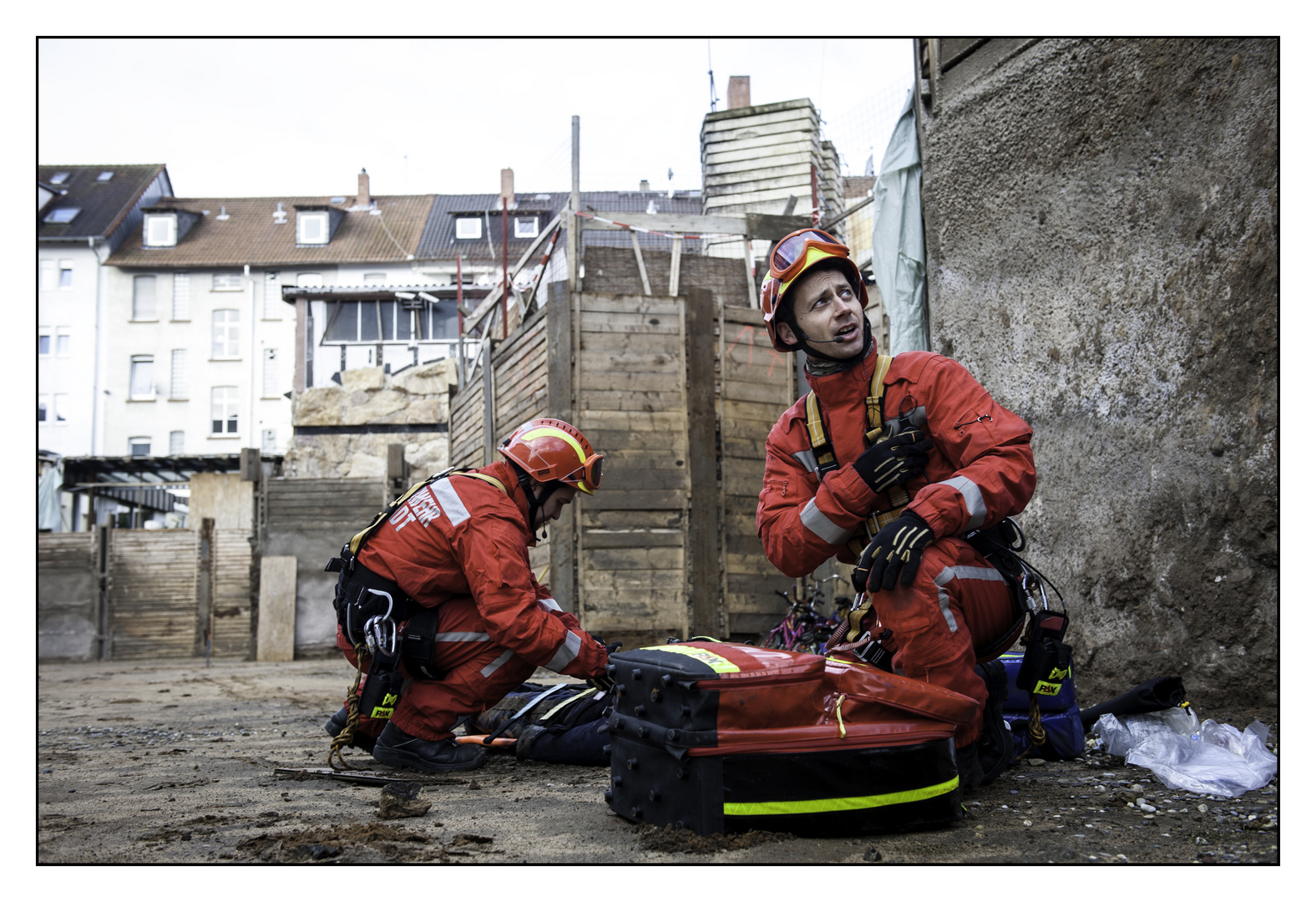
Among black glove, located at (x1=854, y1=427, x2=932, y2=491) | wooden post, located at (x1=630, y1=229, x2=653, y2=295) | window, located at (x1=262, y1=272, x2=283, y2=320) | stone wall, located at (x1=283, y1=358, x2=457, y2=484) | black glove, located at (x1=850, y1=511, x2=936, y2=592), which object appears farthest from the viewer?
window, located at (x1=262, y1=272, x2=283, y2=320)

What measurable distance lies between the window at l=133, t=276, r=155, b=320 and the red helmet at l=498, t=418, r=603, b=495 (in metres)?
37.3

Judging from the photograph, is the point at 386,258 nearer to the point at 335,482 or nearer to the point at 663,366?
the point at 335,482

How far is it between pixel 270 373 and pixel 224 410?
90.9 inches

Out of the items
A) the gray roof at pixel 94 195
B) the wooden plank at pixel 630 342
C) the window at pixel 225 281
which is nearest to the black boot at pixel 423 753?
the wooden plank at pixel 630 342

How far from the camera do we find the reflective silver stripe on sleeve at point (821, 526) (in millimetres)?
3346

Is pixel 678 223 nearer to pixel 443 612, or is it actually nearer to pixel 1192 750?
pixel 443 612

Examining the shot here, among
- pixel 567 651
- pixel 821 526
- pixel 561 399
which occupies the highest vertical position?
pixel 561 399

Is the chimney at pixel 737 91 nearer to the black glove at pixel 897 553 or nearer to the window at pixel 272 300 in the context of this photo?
the window at pixel 272 300

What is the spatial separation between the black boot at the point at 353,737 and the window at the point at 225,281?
3552 centimetres

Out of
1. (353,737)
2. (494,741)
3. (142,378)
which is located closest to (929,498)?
(494,741)

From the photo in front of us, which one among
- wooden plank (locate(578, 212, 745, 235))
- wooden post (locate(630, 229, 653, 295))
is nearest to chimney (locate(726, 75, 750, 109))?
wooden post (locate(630, 229, 653, 295))

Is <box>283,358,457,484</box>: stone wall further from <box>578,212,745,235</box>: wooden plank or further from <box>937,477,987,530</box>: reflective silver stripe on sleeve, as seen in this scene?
<box>937,477,987,530</box>: reflective silver stripe on sleeve

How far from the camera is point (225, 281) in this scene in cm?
3659

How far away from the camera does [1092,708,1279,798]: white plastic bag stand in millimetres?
3123
